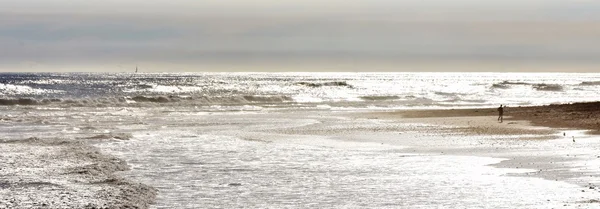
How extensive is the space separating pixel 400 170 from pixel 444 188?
2637 mm

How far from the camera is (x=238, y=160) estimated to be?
1784 centimetres

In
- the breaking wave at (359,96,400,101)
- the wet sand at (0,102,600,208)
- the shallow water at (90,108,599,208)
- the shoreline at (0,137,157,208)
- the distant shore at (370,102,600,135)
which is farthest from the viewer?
the breaking wave at (359,96,400,101)

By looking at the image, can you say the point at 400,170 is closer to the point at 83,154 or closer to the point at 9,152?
the point at 83,154

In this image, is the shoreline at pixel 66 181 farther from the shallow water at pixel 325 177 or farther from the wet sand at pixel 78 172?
the shallow water at pixel 325 177

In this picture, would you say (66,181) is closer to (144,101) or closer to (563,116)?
(563,116)

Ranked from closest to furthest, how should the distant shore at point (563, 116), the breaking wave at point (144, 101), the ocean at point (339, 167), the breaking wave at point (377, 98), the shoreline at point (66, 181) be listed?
the shoreline at point (66, 181) → the ocean at point (339, 167) → the distant shore at point (563, 116) → the breaking wave at point (144, 101) → the breaking wave at point (377, 98)

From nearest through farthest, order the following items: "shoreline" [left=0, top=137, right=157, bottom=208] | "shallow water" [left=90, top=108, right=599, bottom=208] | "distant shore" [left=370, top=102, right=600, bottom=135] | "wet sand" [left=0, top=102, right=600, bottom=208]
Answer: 1. "shoreline" [left=0, top=137, right=157, bottom=208]
2. "wet sand" [left=0, top=102, right=600, bottom=208]
3. "shallow water" [left=90, top=108, right=599, bottom=208]
4. "distant shore" [left=370, top=102, right=600, bottom=135]

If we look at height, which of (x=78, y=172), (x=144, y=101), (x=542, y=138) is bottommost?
(x=144, y=101)

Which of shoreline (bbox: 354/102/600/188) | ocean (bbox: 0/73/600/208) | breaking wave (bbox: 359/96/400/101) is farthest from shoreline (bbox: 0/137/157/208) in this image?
breaking wave (bbox: 359/96/400/101)

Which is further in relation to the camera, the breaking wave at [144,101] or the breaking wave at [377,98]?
the breaking wave at [377,98]

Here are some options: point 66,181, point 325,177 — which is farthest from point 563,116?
point 66,181

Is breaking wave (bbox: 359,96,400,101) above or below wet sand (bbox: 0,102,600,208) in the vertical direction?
below

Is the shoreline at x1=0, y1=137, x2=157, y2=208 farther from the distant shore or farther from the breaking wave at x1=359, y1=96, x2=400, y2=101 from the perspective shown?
the breaking wave at x1=359, y1=96, x2=400, y2=101

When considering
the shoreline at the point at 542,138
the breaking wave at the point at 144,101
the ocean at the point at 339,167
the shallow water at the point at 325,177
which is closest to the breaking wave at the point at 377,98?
the breaking wave at the point at 144,101
